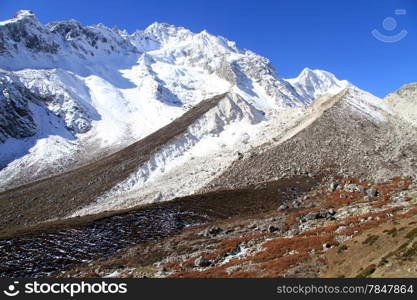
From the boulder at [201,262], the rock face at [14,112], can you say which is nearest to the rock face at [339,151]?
the boulder at [201,262]

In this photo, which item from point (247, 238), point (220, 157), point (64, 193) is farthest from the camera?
point (220, 157)

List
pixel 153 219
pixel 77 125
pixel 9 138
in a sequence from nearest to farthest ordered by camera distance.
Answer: pixel 153 219 → pixel 9 138 → pixel 77 125

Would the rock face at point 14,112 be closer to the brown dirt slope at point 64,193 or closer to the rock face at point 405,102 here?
the brown dirt slope at point 64,193

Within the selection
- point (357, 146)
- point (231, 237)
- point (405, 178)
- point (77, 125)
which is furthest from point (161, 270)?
point (77, 125)

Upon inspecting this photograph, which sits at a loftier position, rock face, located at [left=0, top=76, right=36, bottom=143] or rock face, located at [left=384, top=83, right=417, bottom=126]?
rock face, located at [left=0, top=76, right=36, bottom=143]

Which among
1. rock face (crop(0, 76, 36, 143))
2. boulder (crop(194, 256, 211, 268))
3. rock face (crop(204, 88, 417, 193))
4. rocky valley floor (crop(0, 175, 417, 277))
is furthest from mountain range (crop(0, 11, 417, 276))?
boulder (crop(194, 256, 211, 268))

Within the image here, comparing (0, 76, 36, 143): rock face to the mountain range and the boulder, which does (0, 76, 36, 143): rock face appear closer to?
the mountain range

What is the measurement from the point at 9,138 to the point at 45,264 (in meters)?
127

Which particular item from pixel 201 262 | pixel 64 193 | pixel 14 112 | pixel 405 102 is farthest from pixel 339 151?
pixel 14 112

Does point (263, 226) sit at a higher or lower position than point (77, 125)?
lower

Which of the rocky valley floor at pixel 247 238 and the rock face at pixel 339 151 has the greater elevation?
the rock face at pixel 339 151

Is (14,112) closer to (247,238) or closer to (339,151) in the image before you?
(339,151)

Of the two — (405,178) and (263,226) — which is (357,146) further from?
(263,226)

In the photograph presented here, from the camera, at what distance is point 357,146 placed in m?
77.5
